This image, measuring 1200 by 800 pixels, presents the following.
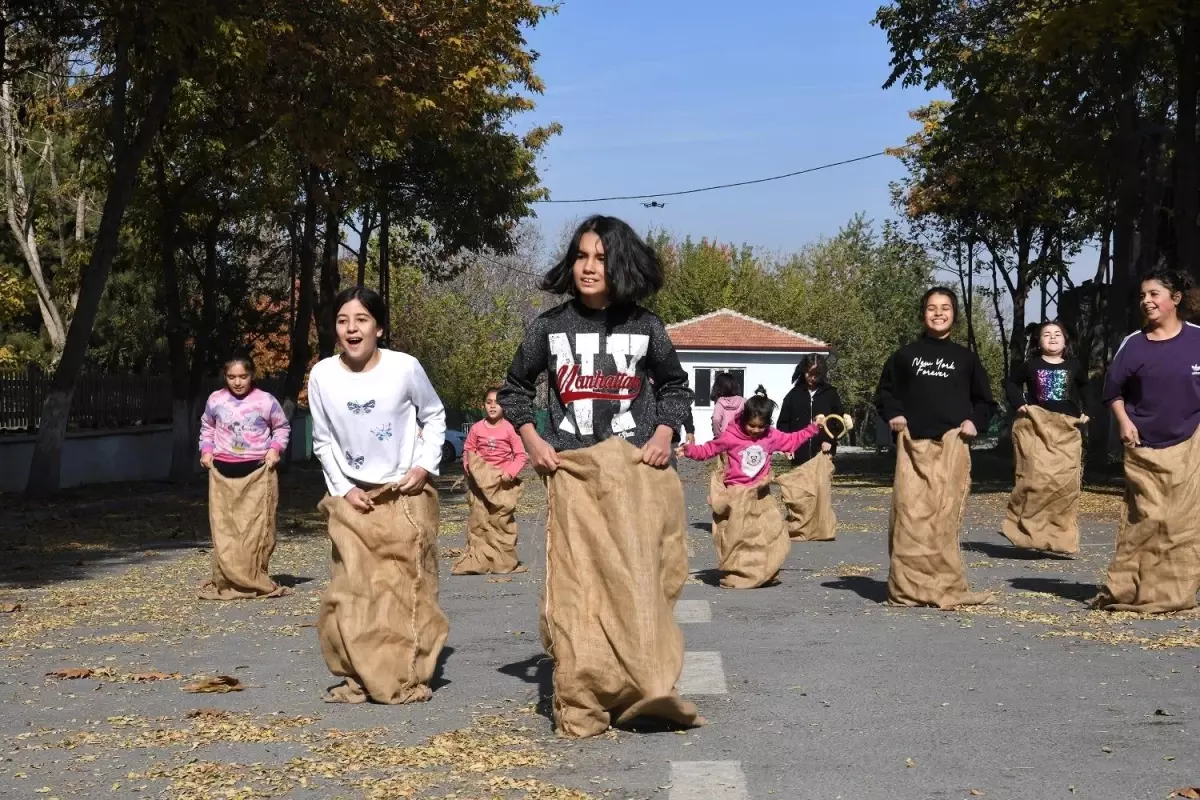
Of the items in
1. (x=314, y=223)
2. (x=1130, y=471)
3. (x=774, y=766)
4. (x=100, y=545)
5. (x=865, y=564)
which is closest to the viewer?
(x=774, y=766)

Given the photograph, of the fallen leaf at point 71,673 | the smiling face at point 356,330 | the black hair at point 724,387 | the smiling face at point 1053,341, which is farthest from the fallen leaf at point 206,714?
the black hair at point 724,387

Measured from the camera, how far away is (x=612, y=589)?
6.71 metres

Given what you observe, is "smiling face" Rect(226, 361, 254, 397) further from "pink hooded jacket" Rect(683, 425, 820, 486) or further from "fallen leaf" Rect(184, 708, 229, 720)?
"fallen leaf" Rect(184, 708, 229, 720)

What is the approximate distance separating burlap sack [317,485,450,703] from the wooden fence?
20729 millimetres

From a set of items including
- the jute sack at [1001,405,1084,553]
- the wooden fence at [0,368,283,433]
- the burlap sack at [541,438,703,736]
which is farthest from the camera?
the wooden fence at [0,368,283,433]

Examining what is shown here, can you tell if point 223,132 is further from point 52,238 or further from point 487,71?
point 52,238

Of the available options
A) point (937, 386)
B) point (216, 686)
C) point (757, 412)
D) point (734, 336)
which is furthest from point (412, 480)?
point (734, 336)

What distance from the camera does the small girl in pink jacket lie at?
41.4 feet

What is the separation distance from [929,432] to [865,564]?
357cm

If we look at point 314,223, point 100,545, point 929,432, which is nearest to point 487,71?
point 314,223

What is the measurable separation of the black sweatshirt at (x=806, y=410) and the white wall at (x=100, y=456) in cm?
1319

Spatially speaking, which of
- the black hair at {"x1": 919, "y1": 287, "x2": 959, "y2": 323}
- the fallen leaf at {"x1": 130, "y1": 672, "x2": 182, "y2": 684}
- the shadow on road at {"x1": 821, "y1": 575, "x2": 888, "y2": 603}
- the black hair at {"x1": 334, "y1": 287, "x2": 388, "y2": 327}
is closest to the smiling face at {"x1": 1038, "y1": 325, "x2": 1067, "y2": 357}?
the shadow on road at {"x1": 821, "y1": 575, "x2": 888, "y2": 603}

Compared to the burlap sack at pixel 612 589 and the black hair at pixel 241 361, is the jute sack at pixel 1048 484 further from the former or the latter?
the burlap sack at pixel 612 589

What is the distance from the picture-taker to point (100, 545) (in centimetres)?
1812
